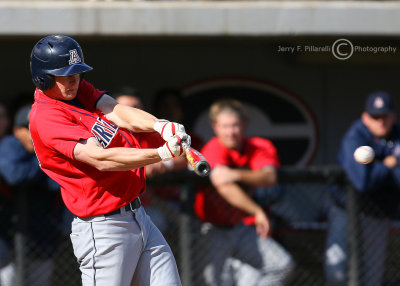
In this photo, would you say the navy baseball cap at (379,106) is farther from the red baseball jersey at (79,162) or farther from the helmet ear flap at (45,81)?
the helmet ear flap at (45,81)

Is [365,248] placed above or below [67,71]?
below

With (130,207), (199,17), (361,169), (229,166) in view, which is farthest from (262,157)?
(130,207)

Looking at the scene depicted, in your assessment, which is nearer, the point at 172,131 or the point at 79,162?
the point at 172,131

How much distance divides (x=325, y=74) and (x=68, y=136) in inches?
153

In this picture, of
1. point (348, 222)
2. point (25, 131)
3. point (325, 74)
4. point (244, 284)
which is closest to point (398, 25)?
point (325, 74)

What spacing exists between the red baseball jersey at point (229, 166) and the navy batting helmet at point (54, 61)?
6.29 feet

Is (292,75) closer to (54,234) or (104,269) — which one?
(54,234)

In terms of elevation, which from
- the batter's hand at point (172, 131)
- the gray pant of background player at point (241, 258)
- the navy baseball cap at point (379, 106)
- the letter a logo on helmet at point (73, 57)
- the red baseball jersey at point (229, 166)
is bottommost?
the gray pant of background player at point (241, 258)

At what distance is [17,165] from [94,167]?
1814mm

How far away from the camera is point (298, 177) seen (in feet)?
17.2

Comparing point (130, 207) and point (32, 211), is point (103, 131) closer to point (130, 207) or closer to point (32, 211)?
point (130, 207)

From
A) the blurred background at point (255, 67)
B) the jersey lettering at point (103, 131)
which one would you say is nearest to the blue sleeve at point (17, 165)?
the blurred background at point (255, 67)

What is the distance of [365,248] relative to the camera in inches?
208

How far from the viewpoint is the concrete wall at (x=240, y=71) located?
21.3ft
